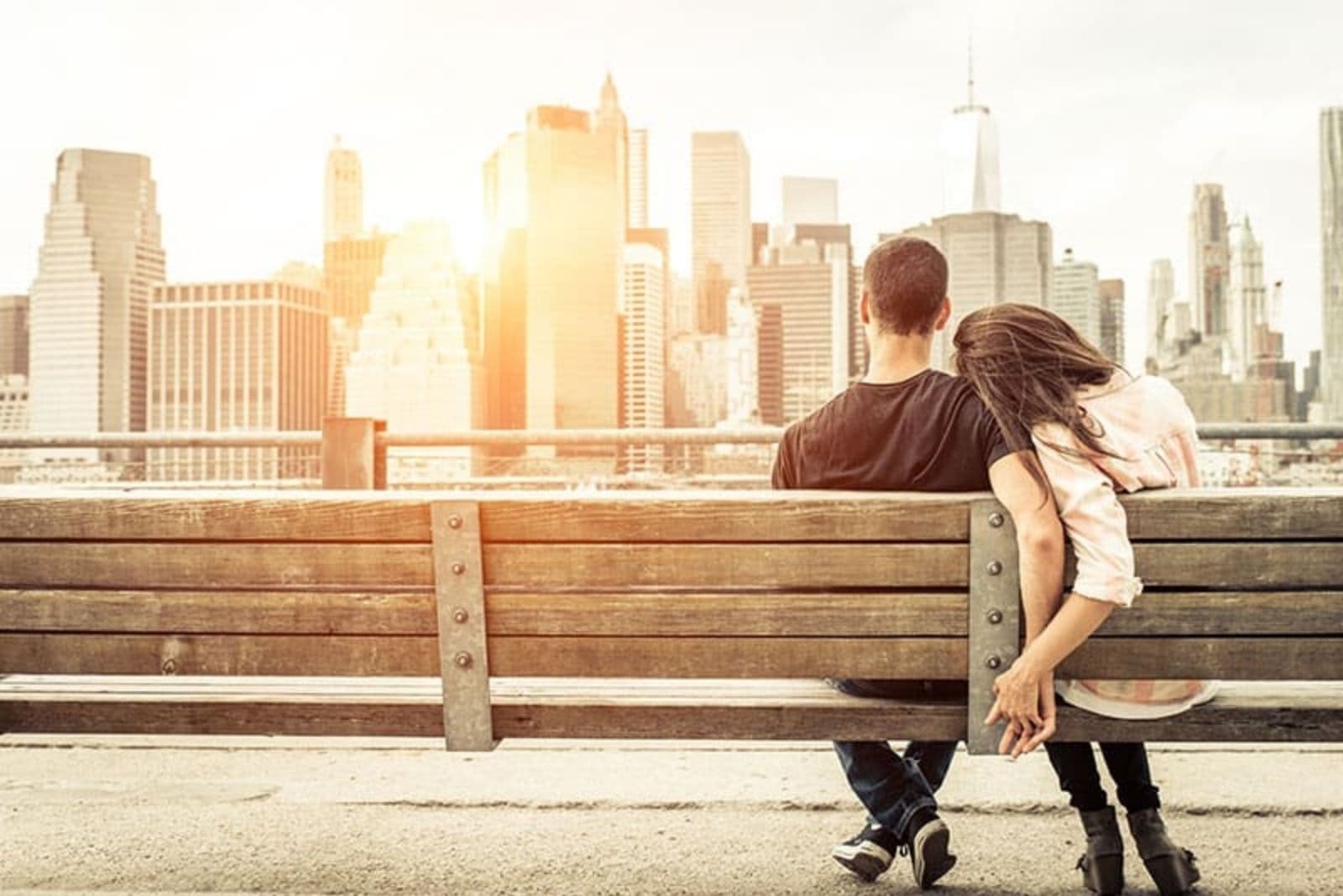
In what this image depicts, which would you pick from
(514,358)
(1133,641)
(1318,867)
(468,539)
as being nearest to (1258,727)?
(1133,641)

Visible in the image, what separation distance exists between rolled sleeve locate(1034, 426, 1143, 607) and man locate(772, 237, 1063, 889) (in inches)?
1.5

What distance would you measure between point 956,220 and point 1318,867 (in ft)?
549

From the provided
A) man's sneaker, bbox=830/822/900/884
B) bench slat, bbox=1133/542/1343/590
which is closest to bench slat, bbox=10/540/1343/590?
bench slat, bbox=1133/542/1343/590

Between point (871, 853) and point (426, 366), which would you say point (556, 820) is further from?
point (426, 366)

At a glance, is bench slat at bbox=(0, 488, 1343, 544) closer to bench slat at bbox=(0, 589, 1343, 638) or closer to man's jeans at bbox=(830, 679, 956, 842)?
bench slat at bbox=(0, 589, 1343, 638)

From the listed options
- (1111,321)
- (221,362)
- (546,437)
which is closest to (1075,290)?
(1111,321)

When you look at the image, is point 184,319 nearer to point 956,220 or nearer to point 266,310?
point 266,310

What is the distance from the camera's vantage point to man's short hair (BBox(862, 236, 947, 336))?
10.8ft

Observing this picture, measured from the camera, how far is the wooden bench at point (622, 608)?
2932 millimetres

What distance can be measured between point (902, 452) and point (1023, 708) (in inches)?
24.3

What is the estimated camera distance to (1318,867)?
3781 mm

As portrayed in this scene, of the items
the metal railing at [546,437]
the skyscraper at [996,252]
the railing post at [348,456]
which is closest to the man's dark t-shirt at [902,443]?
the metal railing at [546,437]

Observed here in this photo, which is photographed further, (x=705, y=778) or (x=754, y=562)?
(x=705, y=778)

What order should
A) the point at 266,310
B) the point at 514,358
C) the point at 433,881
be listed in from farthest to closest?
the point at 266,310, the point at 514,358, the point at 433,881
